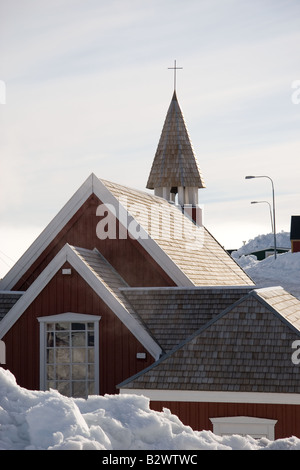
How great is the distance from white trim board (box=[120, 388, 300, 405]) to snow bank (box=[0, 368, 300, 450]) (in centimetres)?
542

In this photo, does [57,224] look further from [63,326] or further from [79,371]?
[79,371]

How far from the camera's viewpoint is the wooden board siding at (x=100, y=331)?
1722 cm

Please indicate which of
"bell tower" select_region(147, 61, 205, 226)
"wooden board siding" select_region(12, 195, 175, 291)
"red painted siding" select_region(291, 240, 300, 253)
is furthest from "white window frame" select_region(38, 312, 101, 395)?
"red painted siding" select_region(291, 240, 300, 253)

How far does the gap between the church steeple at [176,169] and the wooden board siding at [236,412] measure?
15.7 m

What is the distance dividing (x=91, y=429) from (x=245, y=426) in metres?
6.95

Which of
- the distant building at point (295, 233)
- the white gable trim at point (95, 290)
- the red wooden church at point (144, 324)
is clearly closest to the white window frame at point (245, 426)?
the red wooden church at point (144, 324)

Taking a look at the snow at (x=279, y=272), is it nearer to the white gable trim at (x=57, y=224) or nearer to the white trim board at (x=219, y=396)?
the white gable trim at (x=57, y=224)

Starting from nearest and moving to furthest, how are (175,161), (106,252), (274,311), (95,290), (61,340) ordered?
(274,311)
(95,290)
(61,340)
(106,252)
(175,161)

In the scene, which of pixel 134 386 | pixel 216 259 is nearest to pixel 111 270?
pixel 134 386

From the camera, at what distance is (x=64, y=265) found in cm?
1727

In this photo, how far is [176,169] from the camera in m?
30.2

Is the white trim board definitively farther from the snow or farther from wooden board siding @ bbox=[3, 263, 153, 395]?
the snow

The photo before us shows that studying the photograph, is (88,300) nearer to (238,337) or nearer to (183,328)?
(183,328)

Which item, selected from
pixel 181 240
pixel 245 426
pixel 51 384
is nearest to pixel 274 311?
pixel 245 426
